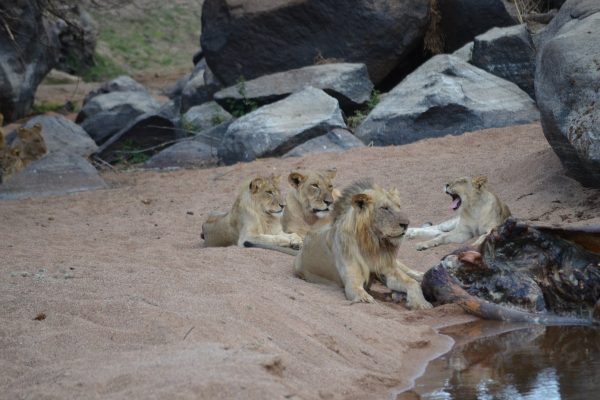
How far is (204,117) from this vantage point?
2175 cm

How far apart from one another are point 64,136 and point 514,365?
56.9ft

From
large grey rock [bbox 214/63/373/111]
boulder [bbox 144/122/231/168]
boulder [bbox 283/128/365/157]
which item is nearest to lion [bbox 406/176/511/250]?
boulder [bbox 283/128/365/157]

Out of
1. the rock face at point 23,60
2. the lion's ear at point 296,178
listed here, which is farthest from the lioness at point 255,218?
the rock face at point 23,60

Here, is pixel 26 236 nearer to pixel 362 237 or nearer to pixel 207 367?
pixel 362 237

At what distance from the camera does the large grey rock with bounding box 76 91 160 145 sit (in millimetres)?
24844

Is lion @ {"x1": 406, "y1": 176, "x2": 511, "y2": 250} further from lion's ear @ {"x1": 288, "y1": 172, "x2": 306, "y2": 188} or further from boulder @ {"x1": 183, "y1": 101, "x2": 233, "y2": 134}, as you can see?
Result: boulder @ {"x1": 183, "y1": 101, "x2": 233, "y2": 134}

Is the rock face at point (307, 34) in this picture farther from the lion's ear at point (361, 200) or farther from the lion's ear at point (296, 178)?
the lion's ear at point (361, 200)

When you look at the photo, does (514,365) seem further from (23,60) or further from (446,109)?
(23,60)

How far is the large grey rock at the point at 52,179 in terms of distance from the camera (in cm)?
1756

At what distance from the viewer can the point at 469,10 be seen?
21.3 metres

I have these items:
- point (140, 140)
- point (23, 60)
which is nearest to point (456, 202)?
point (140, 140)

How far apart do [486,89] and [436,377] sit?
12.1 meters

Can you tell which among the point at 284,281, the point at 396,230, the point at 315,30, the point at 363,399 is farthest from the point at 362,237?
the point at 315,30

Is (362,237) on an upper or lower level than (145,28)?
upper
